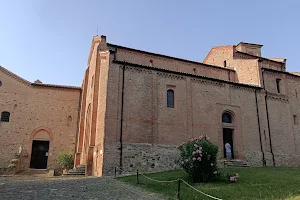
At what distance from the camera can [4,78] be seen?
969 inches

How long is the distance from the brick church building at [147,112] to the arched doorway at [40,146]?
84 millimetres

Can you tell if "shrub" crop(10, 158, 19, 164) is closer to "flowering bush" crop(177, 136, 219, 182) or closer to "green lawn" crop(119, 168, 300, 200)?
"green lawn" crop(119, 168, 300, 200)

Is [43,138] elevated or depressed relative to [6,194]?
elevated

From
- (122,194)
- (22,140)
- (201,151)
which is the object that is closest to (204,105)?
(201,151)

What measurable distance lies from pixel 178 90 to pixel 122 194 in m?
→ 11.3

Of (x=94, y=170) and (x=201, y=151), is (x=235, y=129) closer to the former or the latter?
(x=201, y=151)

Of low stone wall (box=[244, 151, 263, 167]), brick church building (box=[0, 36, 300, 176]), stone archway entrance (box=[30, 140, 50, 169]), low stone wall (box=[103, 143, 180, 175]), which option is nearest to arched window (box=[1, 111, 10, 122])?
brick church building (box=[0, 36, 300, 176])

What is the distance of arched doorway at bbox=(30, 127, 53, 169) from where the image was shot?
77.7 ft

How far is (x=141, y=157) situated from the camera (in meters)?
16.9

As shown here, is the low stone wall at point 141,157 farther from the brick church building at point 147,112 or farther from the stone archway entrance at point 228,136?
the stone archway entrance at point 228,136

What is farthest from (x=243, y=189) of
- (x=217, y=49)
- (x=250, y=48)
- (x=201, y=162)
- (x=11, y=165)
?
(x=250, y=48)

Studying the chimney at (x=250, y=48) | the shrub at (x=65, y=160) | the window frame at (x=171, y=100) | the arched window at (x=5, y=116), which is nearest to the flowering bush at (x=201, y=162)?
the window frame at (x=171, y=100)

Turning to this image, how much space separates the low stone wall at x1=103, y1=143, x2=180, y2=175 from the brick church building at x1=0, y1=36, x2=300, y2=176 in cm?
6

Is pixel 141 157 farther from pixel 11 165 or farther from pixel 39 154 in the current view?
pixel 11 165
